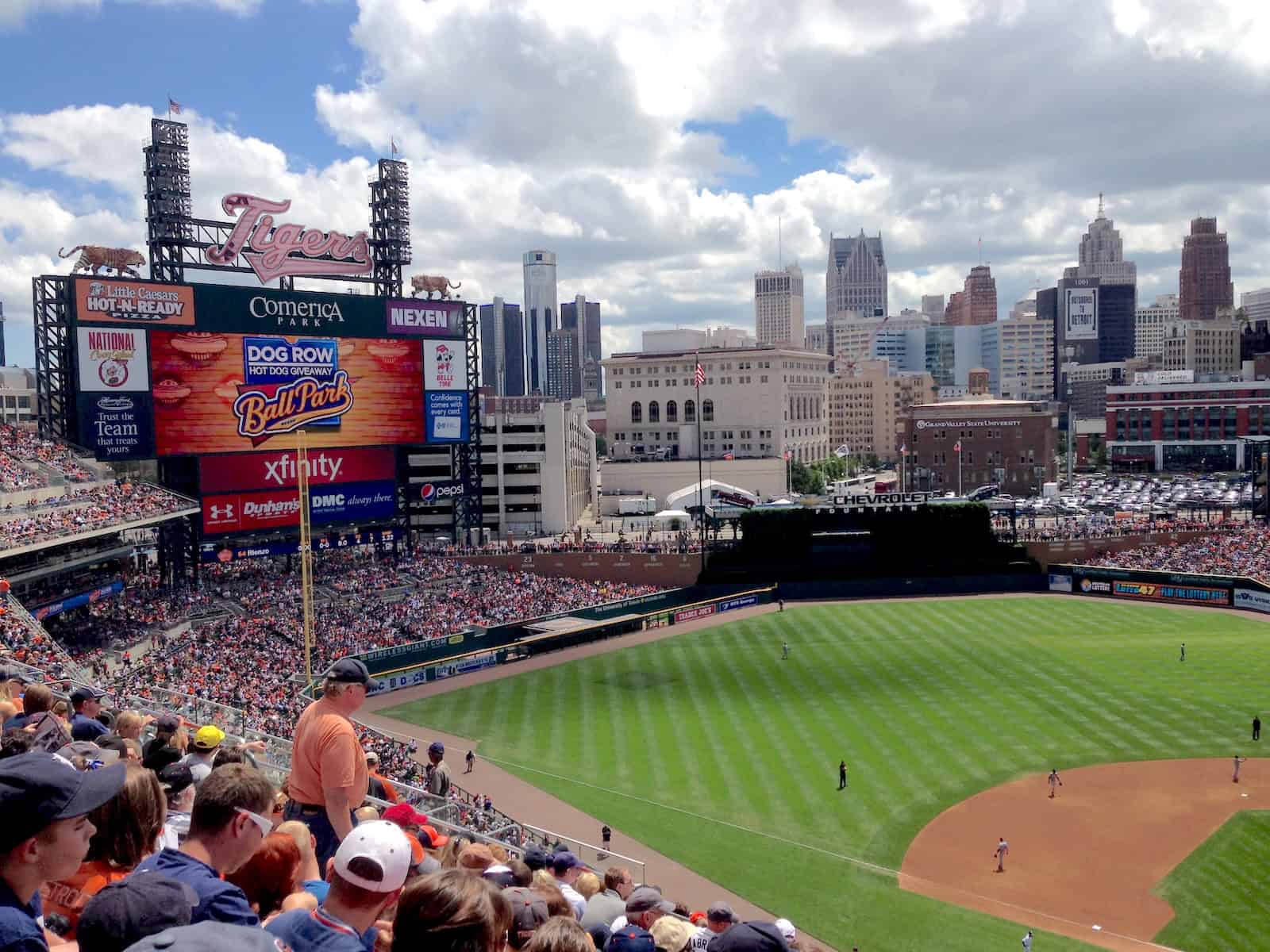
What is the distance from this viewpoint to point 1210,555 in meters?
59.7

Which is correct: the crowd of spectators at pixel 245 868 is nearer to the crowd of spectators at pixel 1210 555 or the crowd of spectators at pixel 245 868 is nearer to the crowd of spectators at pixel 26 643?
the crowd of spectators at pixel 26 643

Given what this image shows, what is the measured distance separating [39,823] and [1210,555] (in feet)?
215

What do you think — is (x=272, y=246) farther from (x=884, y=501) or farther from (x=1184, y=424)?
(x=1184, y=424)

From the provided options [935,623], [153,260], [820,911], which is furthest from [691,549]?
[820,911]

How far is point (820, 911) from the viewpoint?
21922 mm

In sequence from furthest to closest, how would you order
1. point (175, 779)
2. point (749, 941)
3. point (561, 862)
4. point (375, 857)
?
point (561, 862), point (175, 779), point (749, 941), point (375, 857)

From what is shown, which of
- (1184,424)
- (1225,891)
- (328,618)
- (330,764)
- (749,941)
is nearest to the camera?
(749,941)

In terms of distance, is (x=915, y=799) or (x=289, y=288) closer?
(x=915, y=799)

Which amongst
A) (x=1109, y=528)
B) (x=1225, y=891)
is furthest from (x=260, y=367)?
(x=1109, y=528)

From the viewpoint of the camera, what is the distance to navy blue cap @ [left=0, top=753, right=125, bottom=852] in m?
4.26

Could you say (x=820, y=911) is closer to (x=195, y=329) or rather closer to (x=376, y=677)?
(x=376, y=677)

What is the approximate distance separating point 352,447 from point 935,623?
2987cm

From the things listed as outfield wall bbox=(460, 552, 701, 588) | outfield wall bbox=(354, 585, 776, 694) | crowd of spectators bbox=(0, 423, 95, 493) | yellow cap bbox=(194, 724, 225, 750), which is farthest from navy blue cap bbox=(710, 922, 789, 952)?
outfield wall bbox=(460, 552, 701, 588)

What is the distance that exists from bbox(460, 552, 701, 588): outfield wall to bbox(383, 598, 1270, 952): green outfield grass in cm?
1017
